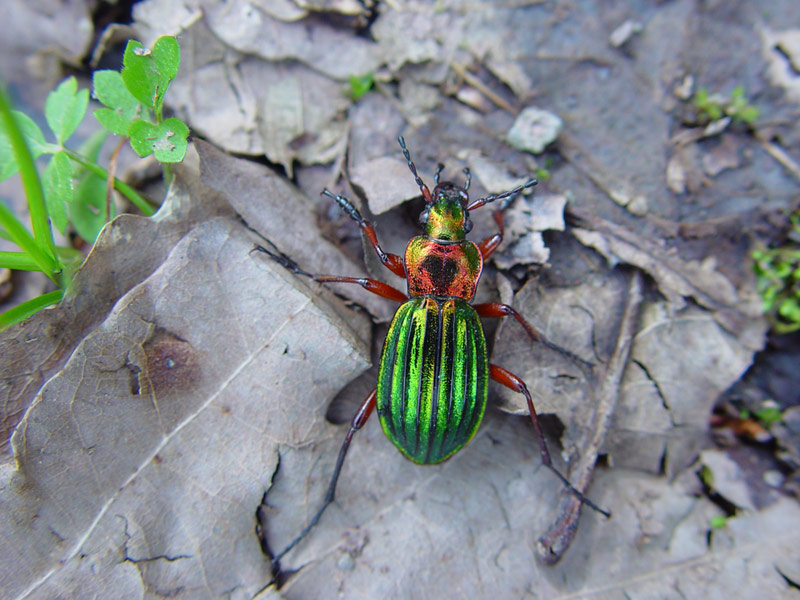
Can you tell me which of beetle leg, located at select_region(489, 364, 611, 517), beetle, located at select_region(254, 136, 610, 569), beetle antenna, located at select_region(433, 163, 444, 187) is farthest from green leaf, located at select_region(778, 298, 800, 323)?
beetle antenna, located at select_region(433, 163, 444, 187)

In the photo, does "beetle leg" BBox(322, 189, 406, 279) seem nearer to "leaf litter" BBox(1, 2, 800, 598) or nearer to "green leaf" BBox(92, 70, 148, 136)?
"leaf litter" BBox(1, 2, 800, 598)

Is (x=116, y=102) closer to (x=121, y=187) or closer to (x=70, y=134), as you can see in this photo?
(x=70, y=134)

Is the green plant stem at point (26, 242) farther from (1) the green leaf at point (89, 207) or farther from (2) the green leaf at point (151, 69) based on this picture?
(2) the green leaf at point (151, 69)

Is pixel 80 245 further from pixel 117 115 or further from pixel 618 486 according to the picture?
pixel 618 486

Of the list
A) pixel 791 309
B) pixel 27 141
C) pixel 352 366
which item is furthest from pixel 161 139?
pixel 791 309

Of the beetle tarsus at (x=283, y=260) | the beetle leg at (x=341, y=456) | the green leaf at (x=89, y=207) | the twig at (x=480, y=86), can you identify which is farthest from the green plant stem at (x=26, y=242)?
the twig at (x=480, y=86)

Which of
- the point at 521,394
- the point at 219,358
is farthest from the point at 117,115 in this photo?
the point at 521,394
